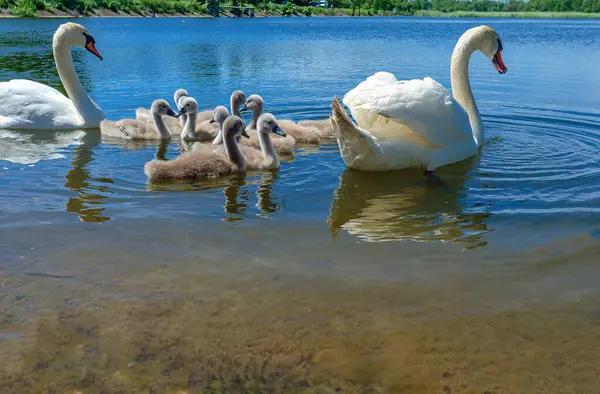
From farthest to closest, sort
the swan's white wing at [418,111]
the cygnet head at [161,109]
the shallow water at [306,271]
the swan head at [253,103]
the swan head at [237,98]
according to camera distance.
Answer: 1. the swan head at [237,98]
2. the swan head at [253,103]
3. the cygnet head at [161,109]
4. the swan's white wing at [418,111]
5. the shallow water at [306,271]

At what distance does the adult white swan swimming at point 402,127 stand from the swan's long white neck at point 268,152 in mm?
974

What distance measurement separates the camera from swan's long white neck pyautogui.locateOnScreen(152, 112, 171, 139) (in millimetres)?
8922

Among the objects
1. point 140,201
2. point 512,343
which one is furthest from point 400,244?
point 140,201

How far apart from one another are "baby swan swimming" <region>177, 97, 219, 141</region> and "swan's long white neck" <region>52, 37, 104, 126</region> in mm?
1594

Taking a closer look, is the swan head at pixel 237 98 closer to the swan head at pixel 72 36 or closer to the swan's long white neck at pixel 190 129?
the swan's long white neck at pixel 190 129

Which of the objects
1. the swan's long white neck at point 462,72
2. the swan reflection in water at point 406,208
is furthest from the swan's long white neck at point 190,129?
the swan's long white neck at point 462,72

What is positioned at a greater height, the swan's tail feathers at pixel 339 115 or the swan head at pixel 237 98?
the swan's tail feathers at pixel 339 115

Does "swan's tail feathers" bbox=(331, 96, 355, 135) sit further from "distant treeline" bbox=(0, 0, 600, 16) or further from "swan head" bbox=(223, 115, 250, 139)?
"distant treeline" bbox=(0, 0, 600, 16)

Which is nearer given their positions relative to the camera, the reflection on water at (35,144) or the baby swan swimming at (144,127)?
the reflection on water at (35,144)

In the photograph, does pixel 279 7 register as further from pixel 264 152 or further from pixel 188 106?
pixel 264 152

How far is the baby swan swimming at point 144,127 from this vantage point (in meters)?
8.78

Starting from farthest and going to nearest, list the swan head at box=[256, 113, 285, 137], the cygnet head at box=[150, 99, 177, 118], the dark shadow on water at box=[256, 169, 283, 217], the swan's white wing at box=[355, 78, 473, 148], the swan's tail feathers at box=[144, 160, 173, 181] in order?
the cygnet head at box=[150, 99, 177, 118] < the swan head at box=[256, 113, 285, 137] < the swan's tail feathers at box=[144, 160, 173, 181] < the swan's white wing at box=[355, 78, 473, 148] < the dark shadow on water at box=[256, 169, 283, 217]

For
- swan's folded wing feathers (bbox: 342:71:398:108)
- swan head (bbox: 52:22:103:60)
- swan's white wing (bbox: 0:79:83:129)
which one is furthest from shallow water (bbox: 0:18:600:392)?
swan head (bbox: 52:22:103:60)

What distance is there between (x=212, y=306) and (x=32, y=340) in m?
1.05
